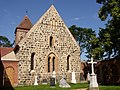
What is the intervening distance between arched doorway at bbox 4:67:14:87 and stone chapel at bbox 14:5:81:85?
3.06ft

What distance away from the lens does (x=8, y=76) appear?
26.4 meters

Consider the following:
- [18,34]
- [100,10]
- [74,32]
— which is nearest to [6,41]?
[74,32]

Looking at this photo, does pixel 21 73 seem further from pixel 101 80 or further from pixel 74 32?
pixel 74 32

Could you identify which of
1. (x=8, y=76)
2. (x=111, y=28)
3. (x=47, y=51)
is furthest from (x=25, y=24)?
(x=111, y=28)

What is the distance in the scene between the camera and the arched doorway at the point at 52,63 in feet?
95.8

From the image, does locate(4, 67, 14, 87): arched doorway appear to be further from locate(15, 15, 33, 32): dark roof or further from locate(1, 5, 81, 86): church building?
locate(15, 15, 33, 32): dark roof

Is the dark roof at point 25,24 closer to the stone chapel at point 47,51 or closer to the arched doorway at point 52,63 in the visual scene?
the stone chapel at point 47,51

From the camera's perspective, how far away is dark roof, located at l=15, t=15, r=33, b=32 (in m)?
38.3

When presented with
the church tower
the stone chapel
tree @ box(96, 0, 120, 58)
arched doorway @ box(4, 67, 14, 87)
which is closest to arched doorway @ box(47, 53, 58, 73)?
the stone chapel

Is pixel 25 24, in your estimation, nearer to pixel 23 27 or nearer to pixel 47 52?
pixel 23 27

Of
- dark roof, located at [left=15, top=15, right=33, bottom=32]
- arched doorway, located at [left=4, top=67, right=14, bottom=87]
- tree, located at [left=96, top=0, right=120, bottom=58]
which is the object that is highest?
dark roof, located at [left=15, top=15, right=33, bottom=32]

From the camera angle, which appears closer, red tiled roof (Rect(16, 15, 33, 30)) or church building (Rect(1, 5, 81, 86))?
church building (Rect(1, 5, 81, 86))

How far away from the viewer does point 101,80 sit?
34.1 metres

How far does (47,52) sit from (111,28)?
1031 cm
